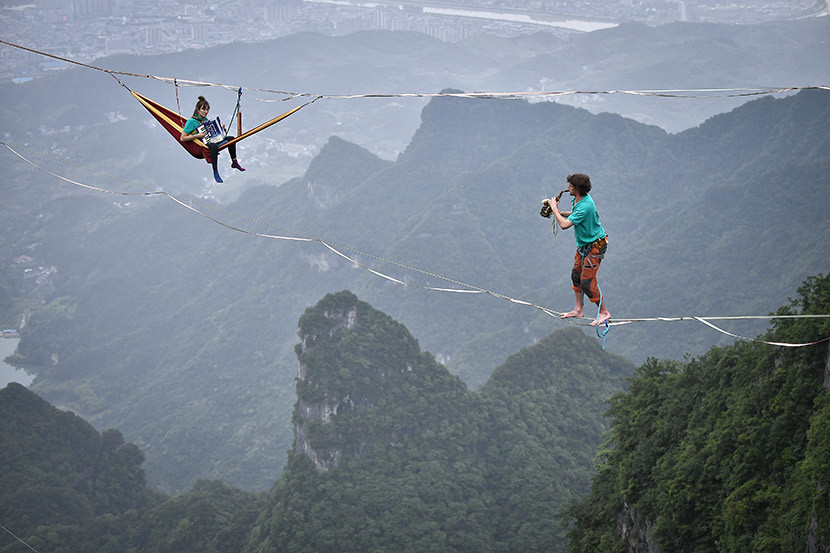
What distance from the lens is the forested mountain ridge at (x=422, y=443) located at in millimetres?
31422

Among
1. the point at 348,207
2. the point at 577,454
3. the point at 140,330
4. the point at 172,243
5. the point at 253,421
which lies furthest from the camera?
the point at 172,243

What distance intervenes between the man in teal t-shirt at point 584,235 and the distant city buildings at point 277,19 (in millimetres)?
151917

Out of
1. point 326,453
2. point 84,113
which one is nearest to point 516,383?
point 326,453

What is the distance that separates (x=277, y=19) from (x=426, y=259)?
134359 millimetres

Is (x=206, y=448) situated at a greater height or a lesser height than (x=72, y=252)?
lesser

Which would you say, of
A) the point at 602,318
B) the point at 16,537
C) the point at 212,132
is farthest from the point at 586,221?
the point at 16,537

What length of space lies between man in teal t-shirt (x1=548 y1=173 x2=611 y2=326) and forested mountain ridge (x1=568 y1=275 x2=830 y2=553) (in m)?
4.87

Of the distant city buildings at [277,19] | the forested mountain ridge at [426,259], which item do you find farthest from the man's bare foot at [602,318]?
the distant city buildings at [277,19]

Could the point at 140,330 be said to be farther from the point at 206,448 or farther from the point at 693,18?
the point at 693,18

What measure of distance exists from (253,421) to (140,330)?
77.1 ft

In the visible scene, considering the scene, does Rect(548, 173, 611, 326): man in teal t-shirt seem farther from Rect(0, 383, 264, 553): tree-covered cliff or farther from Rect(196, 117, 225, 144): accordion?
Rect(0, 383, 264, 553): tree-covered cliff

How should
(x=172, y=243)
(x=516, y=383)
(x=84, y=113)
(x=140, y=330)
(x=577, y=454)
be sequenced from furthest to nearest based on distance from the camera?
(x=84, y=113), (x=172, y=243), (x=140, y=330), (x=516, y=383), (x=577, y=454)

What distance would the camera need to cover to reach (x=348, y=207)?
275 ft

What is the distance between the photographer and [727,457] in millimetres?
16453
